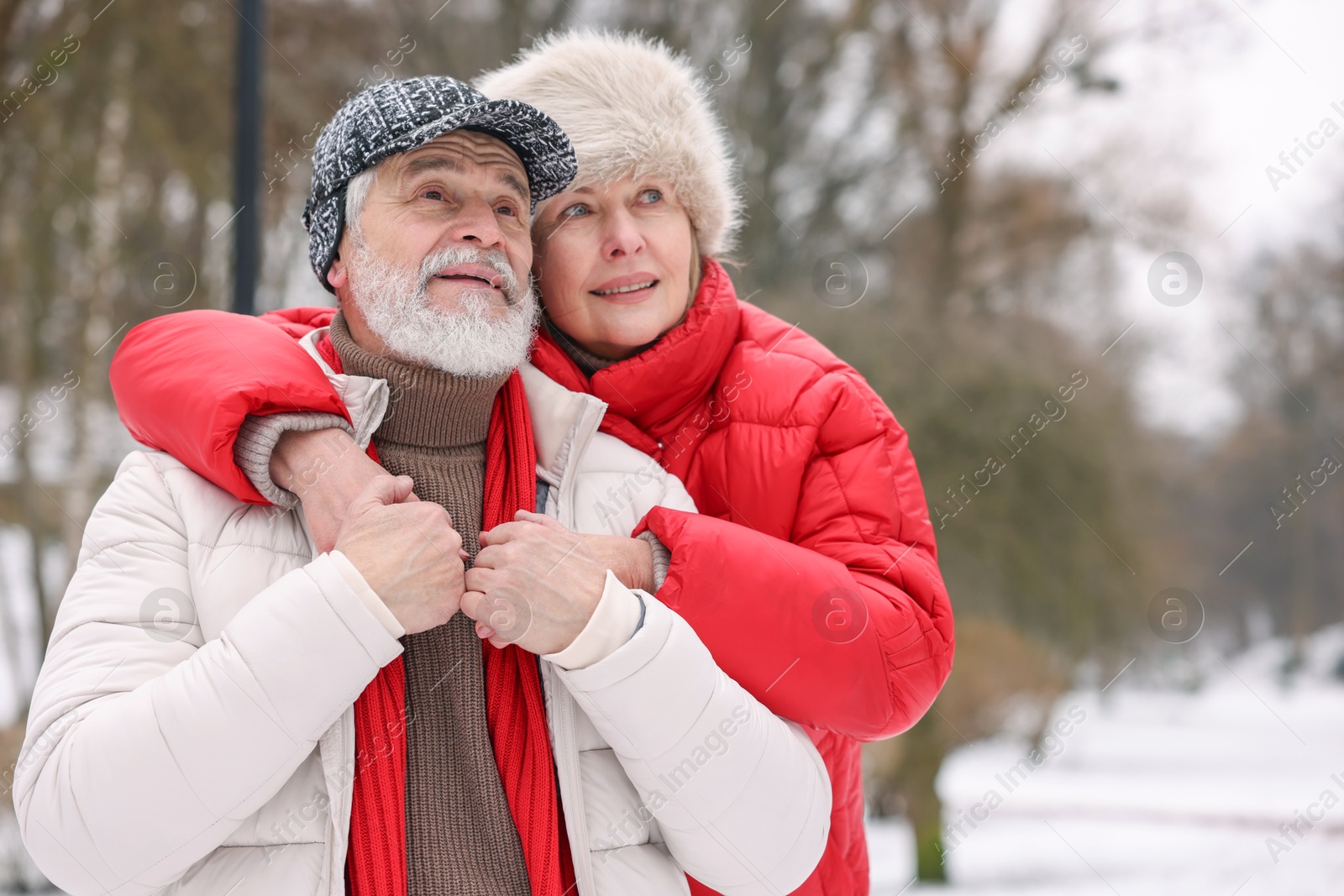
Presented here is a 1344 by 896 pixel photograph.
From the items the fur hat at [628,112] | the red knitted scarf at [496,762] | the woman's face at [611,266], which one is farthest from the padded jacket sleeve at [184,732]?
the fur hat at [628,112]

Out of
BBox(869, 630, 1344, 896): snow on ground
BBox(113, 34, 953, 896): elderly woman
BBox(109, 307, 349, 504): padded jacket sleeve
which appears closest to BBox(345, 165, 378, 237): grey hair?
BBox(113, 34, 953, 896): elderly woman

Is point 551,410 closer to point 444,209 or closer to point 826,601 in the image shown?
point 444,209

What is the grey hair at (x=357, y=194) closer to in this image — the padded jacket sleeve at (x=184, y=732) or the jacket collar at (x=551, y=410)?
the jacket collar at (x=551, y=410)

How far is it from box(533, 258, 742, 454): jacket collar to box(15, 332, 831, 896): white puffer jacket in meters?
0.41

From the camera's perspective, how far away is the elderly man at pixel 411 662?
1.45 metres

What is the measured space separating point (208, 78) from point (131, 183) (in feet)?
2.88

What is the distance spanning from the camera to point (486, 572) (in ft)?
5.20

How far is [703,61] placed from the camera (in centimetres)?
735

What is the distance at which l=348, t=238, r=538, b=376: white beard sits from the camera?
1.83 meters

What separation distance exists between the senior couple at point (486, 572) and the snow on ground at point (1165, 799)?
3.00 metres

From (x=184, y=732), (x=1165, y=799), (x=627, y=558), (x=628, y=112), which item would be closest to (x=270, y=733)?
(x=184, y=732)

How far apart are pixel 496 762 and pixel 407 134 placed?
103 cm

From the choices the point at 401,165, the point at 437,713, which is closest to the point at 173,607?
the point at 437,713

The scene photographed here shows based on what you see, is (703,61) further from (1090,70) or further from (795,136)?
(1090,70)
